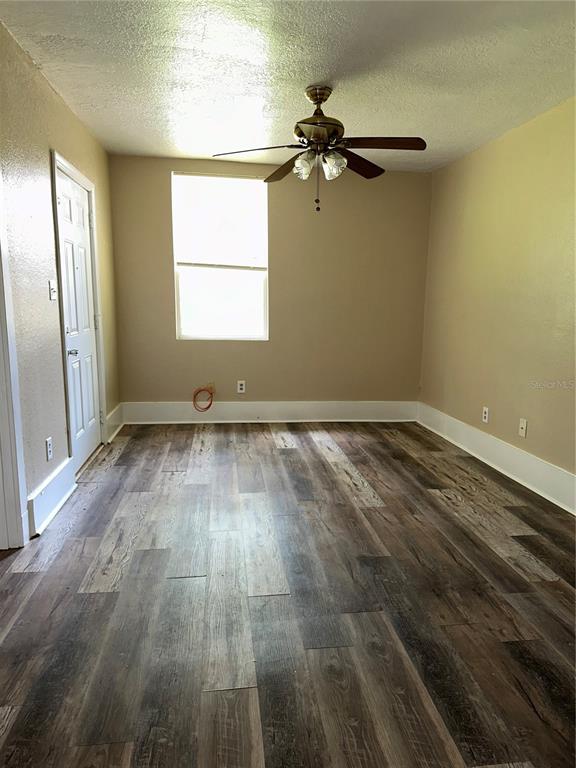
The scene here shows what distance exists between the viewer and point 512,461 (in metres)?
3.57

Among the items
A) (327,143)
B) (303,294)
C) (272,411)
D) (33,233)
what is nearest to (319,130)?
(327,143)

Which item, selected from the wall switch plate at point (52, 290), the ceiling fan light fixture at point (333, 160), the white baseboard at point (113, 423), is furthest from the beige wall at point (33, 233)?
the ceiling fan light fixture at point (333, 160)

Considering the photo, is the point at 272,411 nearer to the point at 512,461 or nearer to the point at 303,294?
the point at 303,294

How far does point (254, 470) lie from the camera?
3605 mm

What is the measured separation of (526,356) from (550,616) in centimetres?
196

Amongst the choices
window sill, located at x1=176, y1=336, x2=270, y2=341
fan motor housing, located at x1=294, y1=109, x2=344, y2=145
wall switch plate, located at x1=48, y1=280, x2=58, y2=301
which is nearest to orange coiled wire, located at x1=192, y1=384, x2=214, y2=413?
window sill, located at x1=176, y1=336, x2=270, y2=341

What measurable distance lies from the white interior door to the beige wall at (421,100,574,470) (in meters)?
3.16

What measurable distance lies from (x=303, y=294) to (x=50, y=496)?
3.02 m

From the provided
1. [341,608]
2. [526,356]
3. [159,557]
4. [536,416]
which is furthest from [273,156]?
[341,608]

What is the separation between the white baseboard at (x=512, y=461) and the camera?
10.0ft

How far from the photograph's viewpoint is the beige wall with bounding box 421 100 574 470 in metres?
3.07

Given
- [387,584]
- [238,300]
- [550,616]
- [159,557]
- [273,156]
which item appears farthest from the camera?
→ [238,300]

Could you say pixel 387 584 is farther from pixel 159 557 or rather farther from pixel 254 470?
pixel 254 470

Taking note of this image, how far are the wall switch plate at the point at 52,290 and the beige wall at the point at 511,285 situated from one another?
3.17 m
